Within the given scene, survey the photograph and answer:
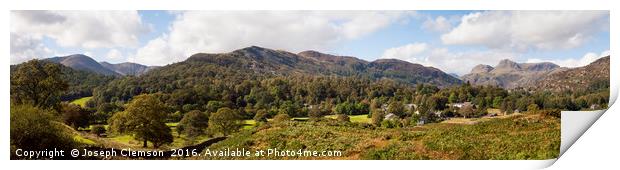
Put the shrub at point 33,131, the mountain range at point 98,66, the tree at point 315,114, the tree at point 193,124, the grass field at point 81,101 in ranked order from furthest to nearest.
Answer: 1. the tree at point 315,114
2. the tree at point 193,124
3. the grass field at point 81,101
4. the mountain range at point 98,66
5. the shrub at point 33,131

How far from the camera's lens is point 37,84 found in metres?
18.0

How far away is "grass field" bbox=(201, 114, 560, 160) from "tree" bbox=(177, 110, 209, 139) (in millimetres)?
725

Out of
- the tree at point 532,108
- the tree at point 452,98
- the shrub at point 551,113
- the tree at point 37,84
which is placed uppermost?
the tree at point 37,84

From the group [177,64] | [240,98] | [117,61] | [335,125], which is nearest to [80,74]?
[117,61]

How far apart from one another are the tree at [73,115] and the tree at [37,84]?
0.81ft

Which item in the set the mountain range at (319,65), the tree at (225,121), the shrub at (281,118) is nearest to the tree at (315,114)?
the shrub at (281,118)

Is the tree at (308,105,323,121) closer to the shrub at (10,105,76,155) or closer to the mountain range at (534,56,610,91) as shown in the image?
the mountain range at (534,56,610,91)

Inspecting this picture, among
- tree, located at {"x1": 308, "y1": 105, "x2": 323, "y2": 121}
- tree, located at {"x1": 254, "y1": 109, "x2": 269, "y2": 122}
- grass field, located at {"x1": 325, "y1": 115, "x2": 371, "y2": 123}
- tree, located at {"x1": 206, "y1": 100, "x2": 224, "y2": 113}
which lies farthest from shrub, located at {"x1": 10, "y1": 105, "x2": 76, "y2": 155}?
grass field, located at {"x1": 325, "y1": 115, "x2": 371, "y2": 123}

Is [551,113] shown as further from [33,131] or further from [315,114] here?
[33,131]

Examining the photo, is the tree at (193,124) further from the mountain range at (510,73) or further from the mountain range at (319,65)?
the mountain range at (510,73)

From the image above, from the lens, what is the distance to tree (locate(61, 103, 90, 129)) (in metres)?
18.0

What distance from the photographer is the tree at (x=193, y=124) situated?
1831 cm

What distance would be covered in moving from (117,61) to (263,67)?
3615mm

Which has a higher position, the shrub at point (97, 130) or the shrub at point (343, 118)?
the shrub at point (343, 118)
